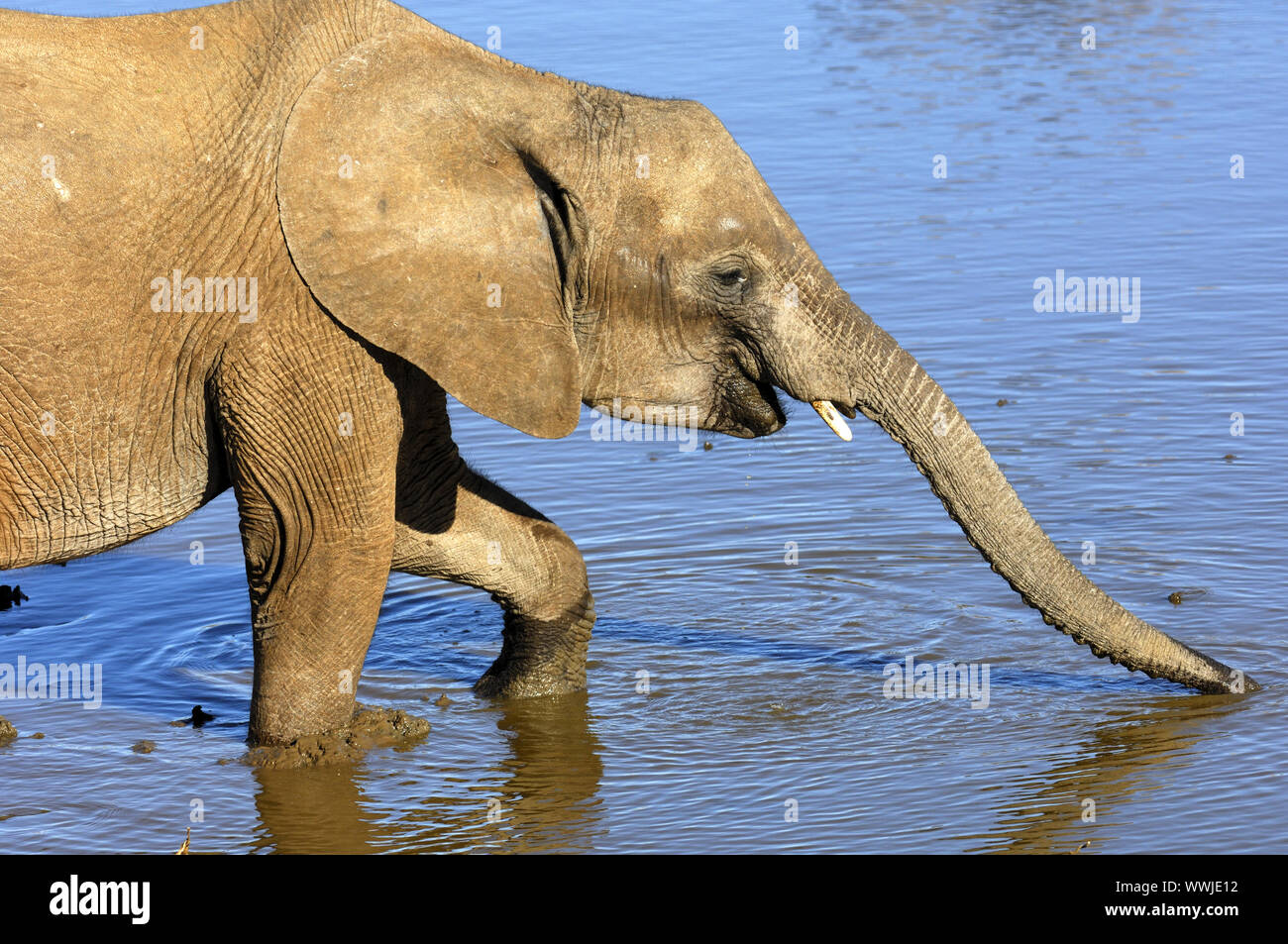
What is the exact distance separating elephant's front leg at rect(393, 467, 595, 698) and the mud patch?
1.81ft

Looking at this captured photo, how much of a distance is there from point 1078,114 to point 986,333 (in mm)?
6436

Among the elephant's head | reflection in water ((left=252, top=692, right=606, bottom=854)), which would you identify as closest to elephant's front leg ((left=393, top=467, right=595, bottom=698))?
reflection in water ((left=252, top=692, right=606, bottom=854))

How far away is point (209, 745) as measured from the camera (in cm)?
749

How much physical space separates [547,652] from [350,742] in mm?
1028

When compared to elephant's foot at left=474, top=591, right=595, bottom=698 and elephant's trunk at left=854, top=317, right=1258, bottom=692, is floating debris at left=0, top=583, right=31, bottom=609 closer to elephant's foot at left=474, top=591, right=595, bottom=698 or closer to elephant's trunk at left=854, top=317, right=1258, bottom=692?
elephant's foot at left=474, top=591, right=595, bottom=698

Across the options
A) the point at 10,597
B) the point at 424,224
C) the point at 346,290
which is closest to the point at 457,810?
the point at 346,290

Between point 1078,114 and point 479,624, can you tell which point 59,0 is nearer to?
point 1078,114

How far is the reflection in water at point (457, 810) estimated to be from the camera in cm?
663

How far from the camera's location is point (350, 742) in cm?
717

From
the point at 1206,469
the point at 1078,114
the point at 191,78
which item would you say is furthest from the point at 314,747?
the point at 1078,114

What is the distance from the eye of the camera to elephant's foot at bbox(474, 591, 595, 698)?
7867 millimetres

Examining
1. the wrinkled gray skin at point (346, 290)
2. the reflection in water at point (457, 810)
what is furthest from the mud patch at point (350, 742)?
the wrinkled gray skin at point (346, 290)

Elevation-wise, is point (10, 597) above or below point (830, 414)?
below

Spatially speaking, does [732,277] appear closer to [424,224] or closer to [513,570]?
[424,224]
